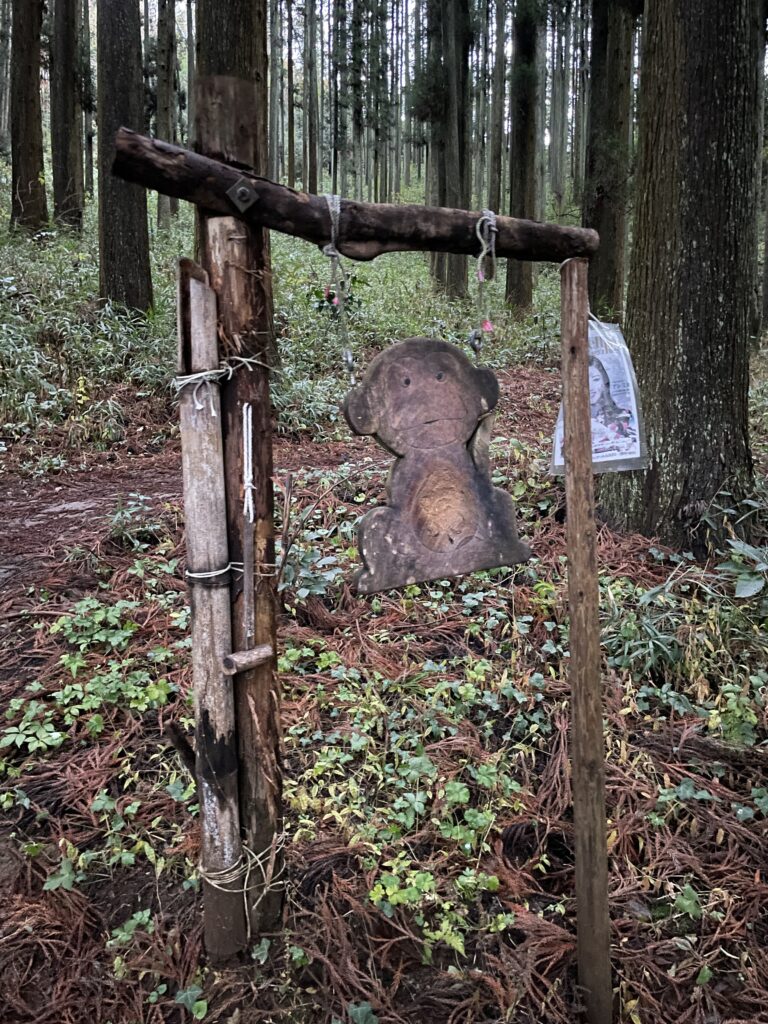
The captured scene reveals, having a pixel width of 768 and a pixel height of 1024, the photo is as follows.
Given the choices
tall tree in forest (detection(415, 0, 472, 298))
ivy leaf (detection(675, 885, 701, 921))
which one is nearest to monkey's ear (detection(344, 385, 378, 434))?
ivy leaf (detection(675, 885, 701, 921))

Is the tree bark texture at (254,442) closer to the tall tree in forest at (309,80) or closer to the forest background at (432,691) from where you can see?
the forest background at (432,691)

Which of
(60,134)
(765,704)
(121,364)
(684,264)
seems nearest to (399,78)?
(60,134)

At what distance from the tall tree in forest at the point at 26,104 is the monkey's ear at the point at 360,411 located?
10701 millimetres

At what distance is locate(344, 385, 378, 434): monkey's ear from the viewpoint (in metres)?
1.93

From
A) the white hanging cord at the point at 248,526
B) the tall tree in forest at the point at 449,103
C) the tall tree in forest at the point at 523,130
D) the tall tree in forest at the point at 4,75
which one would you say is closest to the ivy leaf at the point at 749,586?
Answer: the white hanging cord at the point at 248,526

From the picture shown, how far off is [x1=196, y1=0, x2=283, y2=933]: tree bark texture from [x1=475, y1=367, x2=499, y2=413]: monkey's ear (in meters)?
0.62

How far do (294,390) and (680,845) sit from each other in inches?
220

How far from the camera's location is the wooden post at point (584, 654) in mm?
2270

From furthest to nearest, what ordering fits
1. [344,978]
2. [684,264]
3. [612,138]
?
[612,138] < [684,264] < [344,978]

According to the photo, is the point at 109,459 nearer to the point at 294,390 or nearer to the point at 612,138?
the point at 294,390

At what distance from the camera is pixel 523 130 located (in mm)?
13391

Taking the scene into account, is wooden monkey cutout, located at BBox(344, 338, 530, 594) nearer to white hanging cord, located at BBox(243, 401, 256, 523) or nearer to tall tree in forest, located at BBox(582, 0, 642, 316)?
white hanging cord, located at BBox(243, 401, 256, 523)

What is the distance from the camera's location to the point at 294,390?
24.3 ft

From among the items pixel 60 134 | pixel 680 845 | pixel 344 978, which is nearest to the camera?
pixel 344 978
